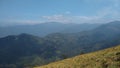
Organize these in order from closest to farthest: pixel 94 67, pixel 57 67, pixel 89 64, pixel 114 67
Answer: pixel 114 67, pixel 94 67, pixel 89 64, pixel 57 67

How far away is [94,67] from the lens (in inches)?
1161

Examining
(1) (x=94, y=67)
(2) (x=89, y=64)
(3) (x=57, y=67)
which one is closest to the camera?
(1) (x=94, y=67)

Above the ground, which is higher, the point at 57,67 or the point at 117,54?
the point at 117,54

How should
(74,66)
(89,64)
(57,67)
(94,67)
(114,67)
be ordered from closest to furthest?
(114,67)
(94,67)
(89,64)
(74,66)
(57,67)

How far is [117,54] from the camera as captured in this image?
3303cm

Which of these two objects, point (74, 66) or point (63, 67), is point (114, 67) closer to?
point (74, 66)

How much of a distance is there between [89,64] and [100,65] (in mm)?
2794

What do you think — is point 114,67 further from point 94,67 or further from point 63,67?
point 63,67

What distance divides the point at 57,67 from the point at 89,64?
312 inches

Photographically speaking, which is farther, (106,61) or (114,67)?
(106,61)

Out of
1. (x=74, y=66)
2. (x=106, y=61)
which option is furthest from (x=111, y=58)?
(x=74, y=66)

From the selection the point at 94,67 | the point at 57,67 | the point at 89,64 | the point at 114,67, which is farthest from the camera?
the point at 57,67

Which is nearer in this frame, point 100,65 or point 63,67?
point 100,65

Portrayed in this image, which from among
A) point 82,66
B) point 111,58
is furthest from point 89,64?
point 111,58
